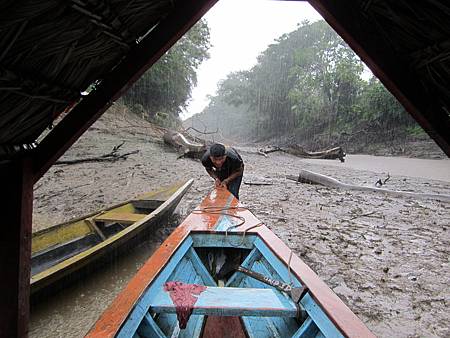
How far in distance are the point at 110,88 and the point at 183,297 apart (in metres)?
1.45

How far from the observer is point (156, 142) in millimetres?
14477

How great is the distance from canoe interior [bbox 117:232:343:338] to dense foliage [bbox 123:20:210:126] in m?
16.9

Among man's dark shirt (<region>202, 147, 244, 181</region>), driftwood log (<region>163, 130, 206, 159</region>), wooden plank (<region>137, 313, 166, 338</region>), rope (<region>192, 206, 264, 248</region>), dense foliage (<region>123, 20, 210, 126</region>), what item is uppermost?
dense foliage (<region>123, 20, 210, 126</region>)

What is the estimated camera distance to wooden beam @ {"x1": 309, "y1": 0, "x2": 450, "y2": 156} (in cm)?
159

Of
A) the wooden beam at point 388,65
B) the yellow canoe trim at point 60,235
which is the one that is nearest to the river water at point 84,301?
the yellow canoe trim at point 60,235

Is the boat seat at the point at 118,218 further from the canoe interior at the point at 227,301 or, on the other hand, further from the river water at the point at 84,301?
the canoe interior at the point at 227,301

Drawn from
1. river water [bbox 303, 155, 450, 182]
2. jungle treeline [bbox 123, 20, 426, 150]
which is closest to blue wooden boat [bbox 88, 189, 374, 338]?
jungle treeline [bbox 123, 20, 426, 150]

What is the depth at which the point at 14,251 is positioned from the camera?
1804 mm

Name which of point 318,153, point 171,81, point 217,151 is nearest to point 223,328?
point 217,151

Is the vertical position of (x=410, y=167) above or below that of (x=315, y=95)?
below

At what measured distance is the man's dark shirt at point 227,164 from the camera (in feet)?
15.0

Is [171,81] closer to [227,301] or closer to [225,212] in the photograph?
[225,212]

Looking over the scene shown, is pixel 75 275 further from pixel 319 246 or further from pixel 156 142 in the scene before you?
pixel 156 142

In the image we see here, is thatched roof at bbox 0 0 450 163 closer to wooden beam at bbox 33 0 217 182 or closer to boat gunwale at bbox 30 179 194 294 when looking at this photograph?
wooden beam at bbox 33 0 217 182
